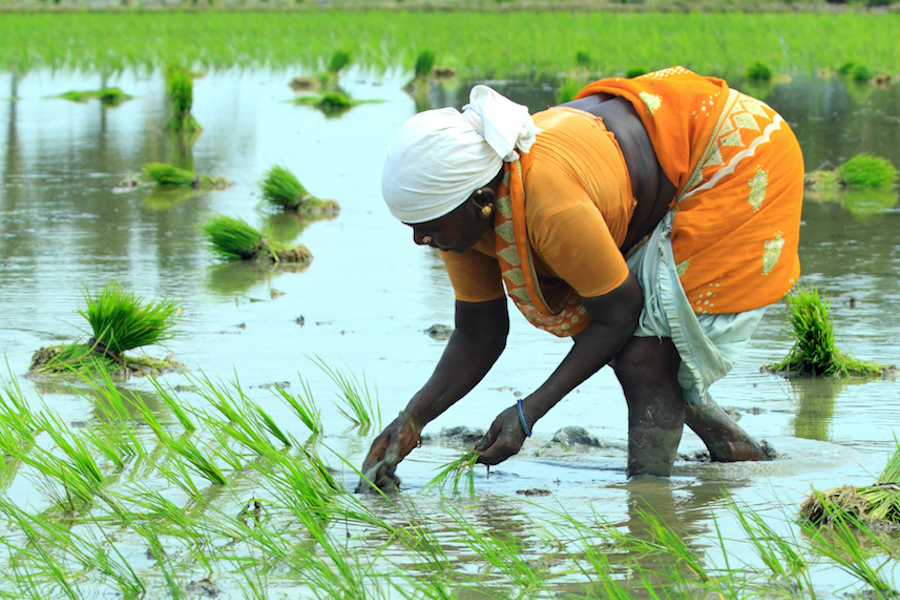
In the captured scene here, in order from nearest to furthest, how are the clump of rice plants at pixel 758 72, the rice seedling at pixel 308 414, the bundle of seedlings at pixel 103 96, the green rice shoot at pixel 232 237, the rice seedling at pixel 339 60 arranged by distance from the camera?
the rice seedling at pixel 308 414 < the green rice shoot at pixel 232 237 < the bundle of seedlings at pixel 103 96 < the clump of rice plants at pixel 758 72 < the rice seedling at pixel 339 60

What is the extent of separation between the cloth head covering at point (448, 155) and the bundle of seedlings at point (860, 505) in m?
1.00

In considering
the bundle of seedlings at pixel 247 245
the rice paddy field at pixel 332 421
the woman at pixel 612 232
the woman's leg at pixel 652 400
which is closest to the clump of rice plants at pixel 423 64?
the rice paddy field at pixel 332 421

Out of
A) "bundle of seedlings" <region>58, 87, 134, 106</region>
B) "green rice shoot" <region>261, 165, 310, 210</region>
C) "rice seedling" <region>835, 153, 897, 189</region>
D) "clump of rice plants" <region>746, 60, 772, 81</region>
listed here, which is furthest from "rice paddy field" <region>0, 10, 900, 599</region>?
"clump of rice plants" <region>746, 60, 772, 81</region>

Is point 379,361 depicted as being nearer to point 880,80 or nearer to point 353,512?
point 353,512

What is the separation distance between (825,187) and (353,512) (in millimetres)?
6468

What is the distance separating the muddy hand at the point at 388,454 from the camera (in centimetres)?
268

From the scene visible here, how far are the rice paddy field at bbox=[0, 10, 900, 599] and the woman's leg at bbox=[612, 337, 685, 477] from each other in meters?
0.08

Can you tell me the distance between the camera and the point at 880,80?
1647 centimetres

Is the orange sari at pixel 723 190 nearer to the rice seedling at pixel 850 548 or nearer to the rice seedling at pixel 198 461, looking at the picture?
the rice seedling at pixel 850 548

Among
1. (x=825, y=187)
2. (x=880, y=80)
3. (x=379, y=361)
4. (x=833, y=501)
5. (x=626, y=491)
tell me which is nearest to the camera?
(x=833, y=501)

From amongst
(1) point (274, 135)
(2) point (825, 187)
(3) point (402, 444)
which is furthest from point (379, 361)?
(1) point (274, 135)

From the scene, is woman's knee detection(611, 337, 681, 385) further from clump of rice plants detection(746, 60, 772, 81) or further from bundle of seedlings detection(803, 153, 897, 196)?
clump of rice plants detection(746, 60, 772, 81)

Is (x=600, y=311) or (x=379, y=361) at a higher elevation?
(x=600, y=311)

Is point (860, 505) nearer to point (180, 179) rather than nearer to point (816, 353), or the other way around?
point (816, 353)
